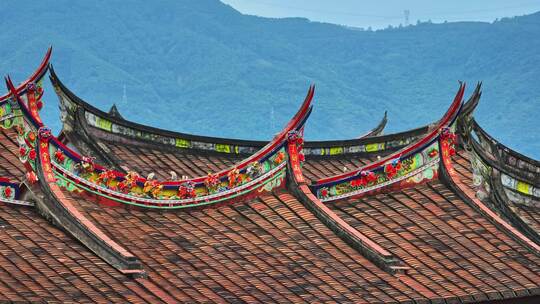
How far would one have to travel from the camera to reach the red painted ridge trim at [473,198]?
20172mm

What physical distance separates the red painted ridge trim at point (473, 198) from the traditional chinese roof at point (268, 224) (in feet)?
0.07

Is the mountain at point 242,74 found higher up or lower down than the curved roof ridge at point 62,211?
higher up

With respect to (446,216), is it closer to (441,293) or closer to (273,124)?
(441,293)

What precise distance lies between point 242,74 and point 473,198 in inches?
6347

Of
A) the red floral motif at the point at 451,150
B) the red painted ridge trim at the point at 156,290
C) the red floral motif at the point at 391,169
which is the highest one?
the red floral motif at the point at 451,150

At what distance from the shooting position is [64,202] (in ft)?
56.5

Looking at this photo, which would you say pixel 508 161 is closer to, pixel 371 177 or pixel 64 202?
pixel 371 177

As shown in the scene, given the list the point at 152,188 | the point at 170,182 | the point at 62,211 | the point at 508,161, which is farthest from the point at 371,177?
the point at 62,211

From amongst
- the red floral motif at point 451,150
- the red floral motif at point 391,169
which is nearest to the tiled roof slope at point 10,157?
→ the red floral motif at point 391,169

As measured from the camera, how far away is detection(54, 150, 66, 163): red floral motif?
57.7 feet

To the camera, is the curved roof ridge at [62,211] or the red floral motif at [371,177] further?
the red floral motif at [371,177]

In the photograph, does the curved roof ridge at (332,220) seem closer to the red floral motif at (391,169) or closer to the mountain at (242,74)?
the red floral motif at (391,169)

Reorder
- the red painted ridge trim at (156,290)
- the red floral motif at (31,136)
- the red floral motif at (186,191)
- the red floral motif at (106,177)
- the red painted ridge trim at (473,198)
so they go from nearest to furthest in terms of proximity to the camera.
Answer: the red painted ridge trim at (156,290) → the red floral motif at (31,136) → the red floral motif at (106,177) → the red floral motif at (186,191) → the red painted ridge trim at (473,198)

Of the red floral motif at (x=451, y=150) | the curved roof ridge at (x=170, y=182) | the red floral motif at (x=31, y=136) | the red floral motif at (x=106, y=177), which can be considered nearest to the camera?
the red floral motif at (x=31, y=136)
